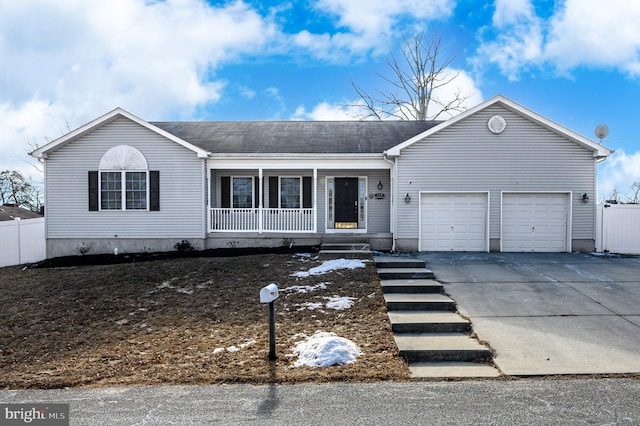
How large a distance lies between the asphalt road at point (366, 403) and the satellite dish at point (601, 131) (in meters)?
11.7

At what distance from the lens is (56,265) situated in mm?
12664

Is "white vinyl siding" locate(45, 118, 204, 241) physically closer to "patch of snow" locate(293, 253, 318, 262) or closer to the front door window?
"patch of snow" locate(293, 253, 318, 262)

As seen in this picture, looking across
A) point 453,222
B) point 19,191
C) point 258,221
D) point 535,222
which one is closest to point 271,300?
point 258,221

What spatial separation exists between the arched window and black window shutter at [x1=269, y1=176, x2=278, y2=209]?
3.83 m

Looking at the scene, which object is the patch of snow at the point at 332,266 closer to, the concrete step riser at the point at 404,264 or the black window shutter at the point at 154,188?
the concrete step riser at the point at 404,264

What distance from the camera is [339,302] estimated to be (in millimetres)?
7617

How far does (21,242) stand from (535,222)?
55.2 ft

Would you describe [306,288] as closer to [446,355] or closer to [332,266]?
[332,266]

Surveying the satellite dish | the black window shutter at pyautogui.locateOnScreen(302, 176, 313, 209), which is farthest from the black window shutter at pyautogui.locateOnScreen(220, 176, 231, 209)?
the satellite dish

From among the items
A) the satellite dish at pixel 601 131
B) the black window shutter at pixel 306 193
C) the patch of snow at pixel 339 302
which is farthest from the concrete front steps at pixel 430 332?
the satellite dish at pixel 601 131

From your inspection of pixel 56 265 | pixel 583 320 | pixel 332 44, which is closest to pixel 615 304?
pixel 583 320

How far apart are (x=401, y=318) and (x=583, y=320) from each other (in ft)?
9.66

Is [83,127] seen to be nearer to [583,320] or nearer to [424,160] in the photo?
[424,160]

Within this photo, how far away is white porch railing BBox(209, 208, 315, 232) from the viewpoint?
1393 centimetres
